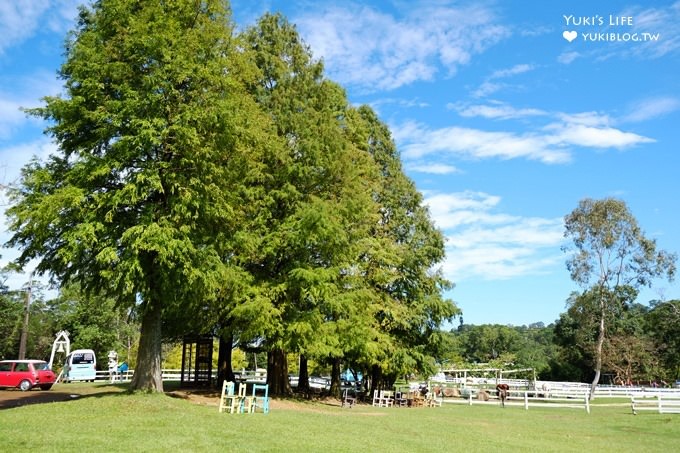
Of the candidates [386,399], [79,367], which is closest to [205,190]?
[386,399]

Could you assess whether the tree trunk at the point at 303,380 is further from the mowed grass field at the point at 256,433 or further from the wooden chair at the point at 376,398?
the mowed grass field at the point at 256,433

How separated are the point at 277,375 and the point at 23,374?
13875mm

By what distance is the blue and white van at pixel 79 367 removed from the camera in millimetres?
41344

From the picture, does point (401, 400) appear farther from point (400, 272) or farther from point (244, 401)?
point (244, 401)

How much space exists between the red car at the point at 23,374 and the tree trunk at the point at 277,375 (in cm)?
1263

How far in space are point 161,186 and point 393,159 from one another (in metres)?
20.4

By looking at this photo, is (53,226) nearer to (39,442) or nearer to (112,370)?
(39,442)

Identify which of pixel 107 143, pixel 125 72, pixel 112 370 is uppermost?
pixel 125 72

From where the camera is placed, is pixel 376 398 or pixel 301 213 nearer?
pixel 301 213

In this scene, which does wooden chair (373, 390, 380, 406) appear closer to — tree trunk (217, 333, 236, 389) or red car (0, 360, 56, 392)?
tree trunk (217, 333, 236, 389)

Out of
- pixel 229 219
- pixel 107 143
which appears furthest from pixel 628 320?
pixel 107 143

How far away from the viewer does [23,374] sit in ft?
97.8

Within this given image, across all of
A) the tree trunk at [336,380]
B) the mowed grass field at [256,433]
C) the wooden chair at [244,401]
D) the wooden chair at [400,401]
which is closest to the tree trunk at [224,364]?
the tree trunk at [336,380]

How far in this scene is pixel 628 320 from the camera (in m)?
75.3
